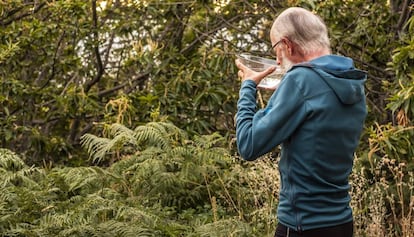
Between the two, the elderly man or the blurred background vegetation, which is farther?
the blurred background vegetation

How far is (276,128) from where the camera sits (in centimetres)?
294

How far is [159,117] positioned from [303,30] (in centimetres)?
476

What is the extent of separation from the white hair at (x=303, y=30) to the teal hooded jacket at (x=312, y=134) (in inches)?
2.6

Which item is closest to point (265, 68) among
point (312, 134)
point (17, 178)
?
point (312, 134)

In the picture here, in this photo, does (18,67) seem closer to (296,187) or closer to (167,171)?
(167,171)

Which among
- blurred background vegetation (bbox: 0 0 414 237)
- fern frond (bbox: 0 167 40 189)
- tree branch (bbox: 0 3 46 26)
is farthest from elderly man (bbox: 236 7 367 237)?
tree branch (bbox: 0 3 46 26)

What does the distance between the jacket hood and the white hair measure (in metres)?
0.06

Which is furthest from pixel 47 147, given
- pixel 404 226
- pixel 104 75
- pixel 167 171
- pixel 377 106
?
pixel 404 226

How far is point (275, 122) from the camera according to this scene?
2.93m

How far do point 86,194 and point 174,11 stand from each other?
10.8 ft

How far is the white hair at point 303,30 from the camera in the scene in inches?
119

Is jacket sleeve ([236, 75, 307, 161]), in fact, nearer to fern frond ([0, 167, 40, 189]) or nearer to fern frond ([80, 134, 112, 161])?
fern frond ([0, 167, 40, 189])

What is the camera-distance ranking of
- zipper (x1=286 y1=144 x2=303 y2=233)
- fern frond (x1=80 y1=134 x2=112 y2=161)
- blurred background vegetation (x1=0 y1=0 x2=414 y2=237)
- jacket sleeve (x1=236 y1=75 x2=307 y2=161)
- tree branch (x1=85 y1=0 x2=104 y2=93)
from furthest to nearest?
1. tree branch (x1=85 y1=0 x2=104 y2=93)
2. fern frond (x1=80 y1=134 x2=112 y2=161)
3. blurred background vegetation (x1=0 y1=0 x2=414 y2=237)
4. zipper (x1=286 y1=144 x2=303 y2=233)
5. jacket sleeve (x1=236 y1=75 x2=307 y2=161)

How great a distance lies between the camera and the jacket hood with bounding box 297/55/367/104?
9.83ft
